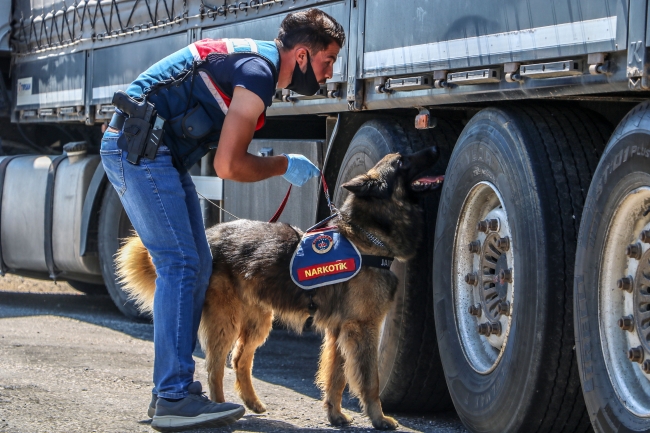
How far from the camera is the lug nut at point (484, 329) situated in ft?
14.8

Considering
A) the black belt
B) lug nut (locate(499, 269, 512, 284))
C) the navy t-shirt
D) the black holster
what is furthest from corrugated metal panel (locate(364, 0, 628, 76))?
the black belt

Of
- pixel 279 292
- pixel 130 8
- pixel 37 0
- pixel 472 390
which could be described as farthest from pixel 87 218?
pixel 472 390

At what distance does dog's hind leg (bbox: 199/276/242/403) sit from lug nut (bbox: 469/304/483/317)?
1.37 m

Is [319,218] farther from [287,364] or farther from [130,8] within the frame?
[130,8]

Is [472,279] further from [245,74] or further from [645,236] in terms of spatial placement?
[245,74]

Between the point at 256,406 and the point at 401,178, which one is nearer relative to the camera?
the point at 401,178

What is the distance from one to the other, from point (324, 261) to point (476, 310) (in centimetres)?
89

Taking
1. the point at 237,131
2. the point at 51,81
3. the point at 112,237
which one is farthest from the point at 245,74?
the point at 51,81

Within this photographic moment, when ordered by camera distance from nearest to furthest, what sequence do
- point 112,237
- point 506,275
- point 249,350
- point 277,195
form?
point 506,275
point 249,350
point 277,195
point 112,237

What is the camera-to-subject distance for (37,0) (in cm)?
1084

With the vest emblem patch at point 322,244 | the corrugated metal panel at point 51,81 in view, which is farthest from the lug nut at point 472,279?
the corrugated metal panel at point 51,81

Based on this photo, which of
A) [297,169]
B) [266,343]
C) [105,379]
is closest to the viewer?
[297,169]

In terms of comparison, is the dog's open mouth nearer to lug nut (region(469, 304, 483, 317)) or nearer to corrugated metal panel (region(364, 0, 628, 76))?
corrugated metal panel (region(364, 0, 628, 76))

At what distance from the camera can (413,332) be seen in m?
5.23
